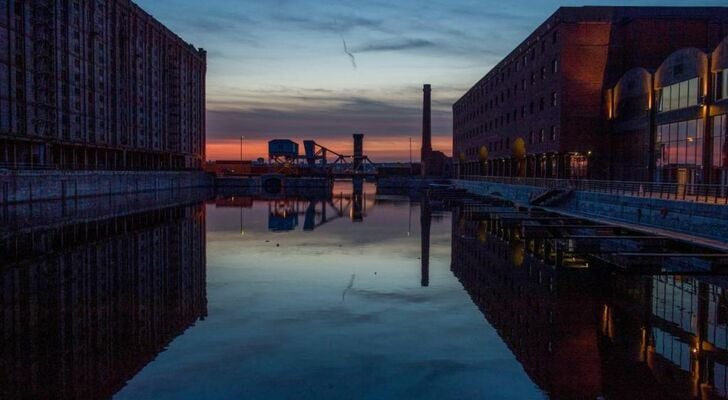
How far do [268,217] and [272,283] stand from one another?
32881 millimetres

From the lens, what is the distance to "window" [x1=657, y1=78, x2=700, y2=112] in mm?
39500

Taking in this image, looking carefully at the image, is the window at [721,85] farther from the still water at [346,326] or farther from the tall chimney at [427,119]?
the tall chimney at [427,119]

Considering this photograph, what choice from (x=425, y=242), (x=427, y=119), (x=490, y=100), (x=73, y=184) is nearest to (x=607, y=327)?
(x=425, y=242)

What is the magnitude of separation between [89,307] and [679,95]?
132 feet

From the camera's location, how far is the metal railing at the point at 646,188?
103 feet

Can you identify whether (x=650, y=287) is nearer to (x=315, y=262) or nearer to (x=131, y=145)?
(x=315, y=262)

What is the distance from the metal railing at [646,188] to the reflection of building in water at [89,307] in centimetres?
2584

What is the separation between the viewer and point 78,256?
2731 cm

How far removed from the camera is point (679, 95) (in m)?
41.4

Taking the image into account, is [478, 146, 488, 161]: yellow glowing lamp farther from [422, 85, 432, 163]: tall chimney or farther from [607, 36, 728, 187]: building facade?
[422, 85, 432, 163]: tall chimney

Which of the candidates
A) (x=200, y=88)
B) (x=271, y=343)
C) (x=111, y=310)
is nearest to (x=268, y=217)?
(x=111, y=310)

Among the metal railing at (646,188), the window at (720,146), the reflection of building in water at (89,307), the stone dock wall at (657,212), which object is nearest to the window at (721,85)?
the window at (720,146)

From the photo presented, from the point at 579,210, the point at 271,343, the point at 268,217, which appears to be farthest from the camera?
the point at 268,217

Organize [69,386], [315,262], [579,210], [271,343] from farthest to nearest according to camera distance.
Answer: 1. [579,210]
2. [315,262]
3. [271,343]
4. [69,386]
